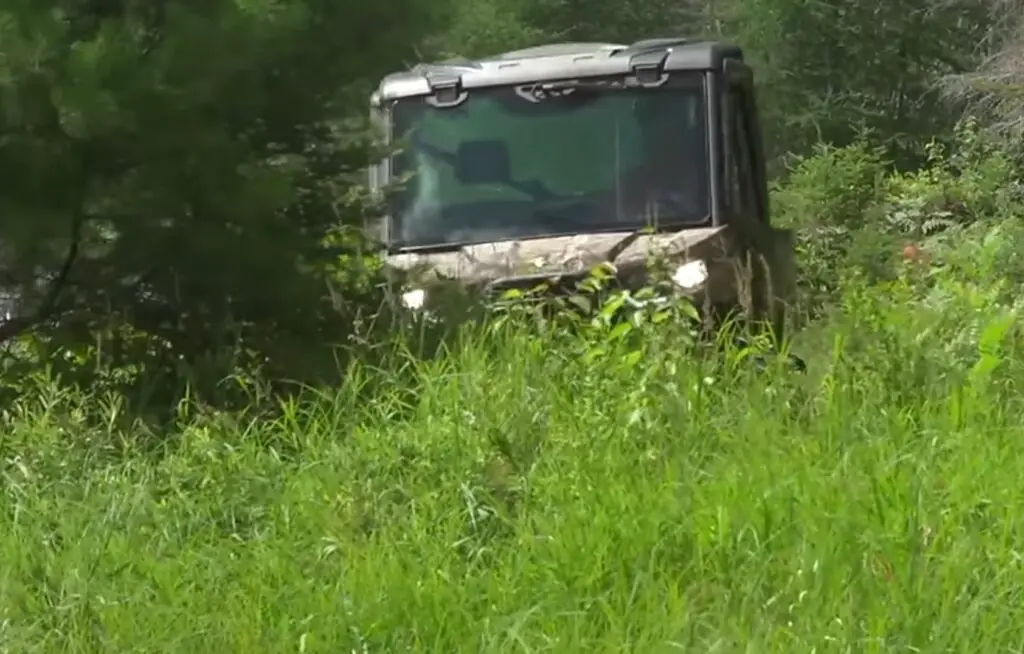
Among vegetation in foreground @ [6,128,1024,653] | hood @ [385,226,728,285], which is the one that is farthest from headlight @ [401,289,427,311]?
vegetation in foreground @ [6,128,1024,653]

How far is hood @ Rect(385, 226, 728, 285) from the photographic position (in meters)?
6.77

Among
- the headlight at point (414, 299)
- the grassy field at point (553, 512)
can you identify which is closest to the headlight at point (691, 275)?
the grassy field at point (553, 512)

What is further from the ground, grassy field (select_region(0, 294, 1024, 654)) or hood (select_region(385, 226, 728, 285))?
hood (select_region(385, 226, 728, 285))

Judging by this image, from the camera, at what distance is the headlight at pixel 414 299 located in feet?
20.5

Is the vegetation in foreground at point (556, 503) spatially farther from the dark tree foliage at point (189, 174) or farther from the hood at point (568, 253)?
the hood at point (568, 253)

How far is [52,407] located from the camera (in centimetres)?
530

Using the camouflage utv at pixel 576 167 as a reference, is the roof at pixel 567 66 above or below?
above

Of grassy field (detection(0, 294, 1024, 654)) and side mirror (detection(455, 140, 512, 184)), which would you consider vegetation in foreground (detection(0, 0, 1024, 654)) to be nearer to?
grassy field (detection(0, 294, 1024, 654))

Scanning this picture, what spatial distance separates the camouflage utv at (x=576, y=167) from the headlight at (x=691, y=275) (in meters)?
0.04

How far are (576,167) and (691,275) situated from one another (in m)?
1.08

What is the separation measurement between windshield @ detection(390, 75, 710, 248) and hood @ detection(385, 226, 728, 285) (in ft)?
0.59

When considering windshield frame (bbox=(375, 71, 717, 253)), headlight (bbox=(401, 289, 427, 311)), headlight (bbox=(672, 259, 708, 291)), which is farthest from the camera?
windshield frame (bbox=(375, 71, 717, 253))

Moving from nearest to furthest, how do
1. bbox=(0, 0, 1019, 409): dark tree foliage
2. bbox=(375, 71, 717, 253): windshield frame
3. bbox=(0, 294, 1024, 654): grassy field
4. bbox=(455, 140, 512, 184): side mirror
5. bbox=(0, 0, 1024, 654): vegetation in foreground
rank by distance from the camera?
bbox=(0, 294, 1024, 654): grassy field, bbox=(0, 0, 1024, 654): vegetation in foreground, bbox=(0, 0, 1019, 409): dark tree foliage, bbox=(375, 71, 717, 253): windshield frame, bbox=(455, 140, 512, 184): side mirror

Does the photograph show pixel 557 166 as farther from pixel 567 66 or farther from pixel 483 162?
pixel 567 66
